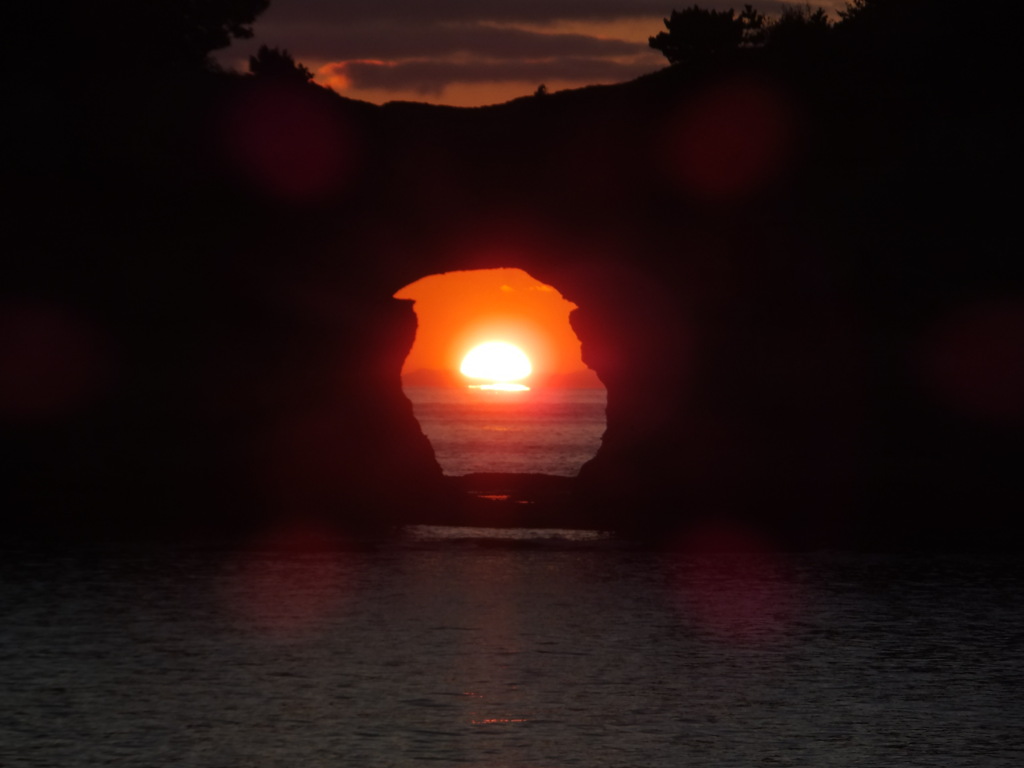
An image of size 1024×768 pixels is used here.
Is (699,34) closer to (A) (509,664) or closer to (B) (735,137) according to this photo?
(B) (735,137)

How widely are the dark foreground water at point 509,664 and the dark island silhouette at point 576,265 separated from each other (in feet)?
44.1

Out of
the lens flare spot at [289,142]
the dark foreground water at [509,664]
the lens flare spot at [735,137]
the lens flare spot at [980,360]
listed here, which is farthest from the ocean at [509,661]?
the lens flare spot at [289,142]

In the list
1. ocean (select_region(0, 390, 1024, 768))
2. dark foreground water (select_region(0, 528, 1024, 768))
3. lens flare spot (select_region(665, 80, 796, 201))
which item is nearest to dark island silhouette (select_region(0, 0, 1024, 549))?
lens flare spot (select_region(665, 80, 796, 201))

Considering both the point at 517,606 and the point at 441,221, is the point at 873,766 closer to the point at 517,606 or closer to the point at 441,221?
the point at 517,606

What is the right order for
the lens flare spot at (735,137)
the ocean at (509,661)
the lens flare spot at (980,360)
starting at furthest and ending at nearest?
the lens flare spot at (735,137), the lens flare spot at (980,360), the ocean at (509,661)

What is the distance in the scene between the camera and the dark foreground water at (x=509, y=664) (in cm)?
1133

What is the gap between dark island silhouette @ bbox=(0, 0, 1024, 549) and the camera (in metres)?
37.6

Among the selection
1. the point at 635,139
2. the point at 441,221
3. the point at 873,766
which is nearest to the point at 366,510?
the point at 441,221

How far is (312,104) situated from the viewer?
40.8 meters

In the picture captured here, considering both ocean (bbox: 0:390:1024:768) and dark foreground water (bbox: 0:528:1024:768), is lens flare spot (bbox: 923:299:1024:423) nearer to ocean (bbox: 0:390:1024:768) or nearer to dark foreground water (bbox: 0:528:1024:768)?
ocean (bbox: 0:390:1024:768)

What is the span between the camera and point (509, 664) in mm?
15078

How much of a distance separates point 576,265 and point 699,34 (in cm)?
767

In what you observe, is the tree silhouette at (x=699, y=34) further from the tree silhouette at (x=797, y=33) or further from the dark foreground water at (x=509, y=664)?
the dark foreground water at (x=509, y=664)

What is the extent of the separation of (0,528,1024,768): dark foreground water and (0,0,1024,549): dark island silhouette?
13.4 m
